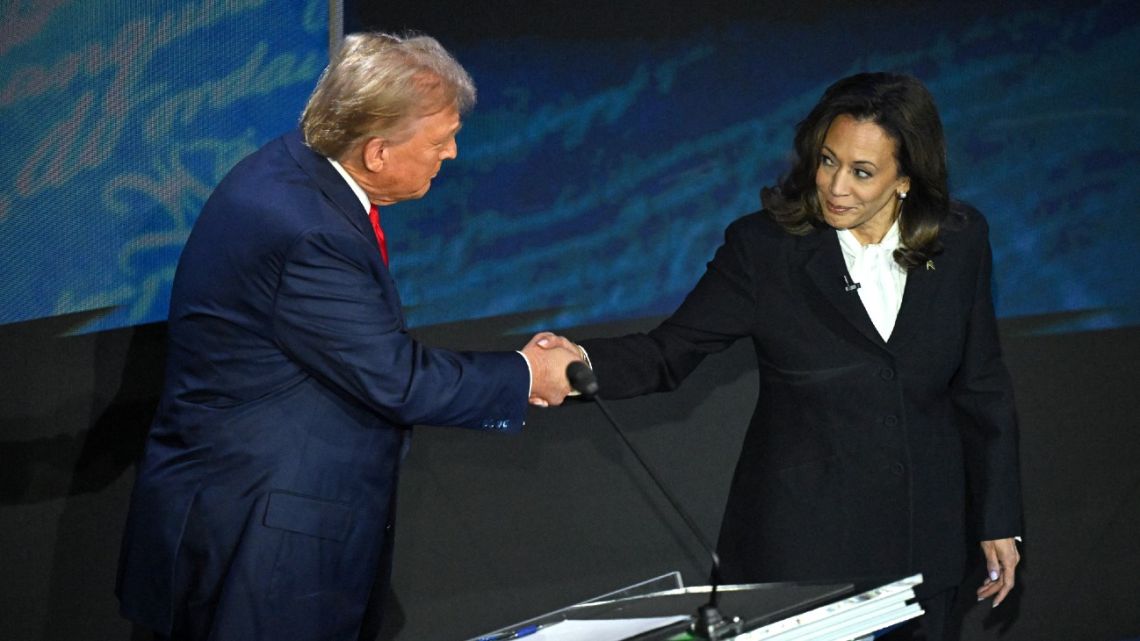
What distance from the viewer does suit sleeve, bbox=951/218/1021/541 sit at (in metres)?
2.62

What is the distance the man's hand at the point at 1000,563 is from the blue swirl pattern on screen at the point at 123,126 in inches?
66.7

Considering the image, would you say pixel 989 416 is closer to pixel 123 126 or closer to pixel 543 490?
pixel 543 490

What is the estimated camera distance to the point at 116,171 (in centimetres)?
284

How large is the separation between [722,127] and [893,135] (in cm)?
93

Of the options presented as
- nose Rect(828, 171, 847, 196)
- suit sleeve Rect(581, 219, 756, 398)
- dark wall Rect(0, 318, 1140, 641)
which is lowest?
dark wall Rect(0, 318, 1140, 641)

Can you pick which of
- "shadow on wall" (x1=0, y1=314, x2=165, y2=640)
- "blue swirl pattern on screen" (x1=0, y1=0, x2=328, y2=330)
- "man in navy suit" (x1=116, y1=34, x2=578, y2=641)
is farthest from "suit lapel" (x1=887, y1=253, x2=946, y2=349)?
"shadow on wall" (x1=0, y1=314, x2=165, y2=640)

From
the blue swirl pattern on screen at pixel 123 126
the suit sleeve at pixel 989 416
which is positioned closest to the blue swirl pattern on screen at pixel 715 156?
the blue swirl pattern on screen at pixel 123 126

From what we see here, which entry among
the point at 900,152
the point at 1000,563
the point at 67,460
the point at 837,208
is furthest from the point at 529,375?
the point at 67,460

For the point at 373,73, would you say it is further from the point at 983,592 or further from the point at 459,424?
the point at 983,592

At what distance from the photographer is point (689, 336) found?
2.73 m

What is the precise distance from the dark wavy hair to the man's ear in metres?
0.79

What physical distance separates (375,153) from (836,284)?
2.93 feet

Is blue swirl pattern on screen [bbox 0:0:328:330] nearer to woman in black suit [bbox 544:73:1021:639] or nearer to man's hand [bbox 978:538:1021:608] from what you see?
woman in black suit [bbox 544:73:1021:639]

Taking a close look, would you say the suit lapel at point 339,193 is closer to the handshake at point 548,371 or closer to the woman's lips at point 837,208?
→ the handshake at point 548,371
